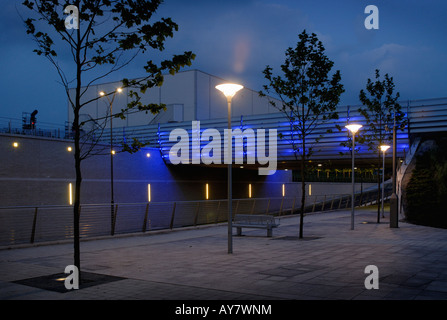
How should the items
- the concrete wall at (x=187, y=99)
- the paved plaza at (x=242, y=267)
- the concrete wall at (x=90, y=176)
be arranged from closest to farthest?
the paved plaza at (x=242, y=267), the concrete wall at (x=90, y=176), the concrete wall at (x=187, y=99)

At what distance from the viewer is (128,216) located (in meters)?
33.0

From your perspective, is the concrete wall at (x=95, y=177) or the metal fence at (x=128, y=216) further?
the concrete wall at (x=95, y=177)

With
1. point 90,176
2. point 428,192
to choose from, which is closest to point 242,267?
point 428,192

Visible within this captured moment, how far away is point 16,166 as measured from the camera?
1085 inches

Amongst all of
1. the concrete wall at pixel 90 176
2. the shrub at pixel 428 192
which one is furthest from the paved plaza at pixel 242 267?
the concrete wall at pixel 90 176

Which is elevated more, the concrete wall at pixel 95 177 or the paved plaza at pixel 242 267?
the concrete wall at pixel 95 177

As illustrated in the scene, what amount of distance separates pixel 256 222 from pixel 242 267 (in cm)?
771

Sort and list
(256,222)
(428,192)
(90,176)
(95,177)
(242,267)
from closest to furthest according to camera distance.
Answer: (242,267), (256,222), (428,192), (90,176), (95,177)

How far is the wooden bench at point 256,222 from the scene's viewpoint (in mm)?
16109

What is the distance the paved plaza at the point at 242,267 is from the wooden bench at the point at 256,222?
0.44m

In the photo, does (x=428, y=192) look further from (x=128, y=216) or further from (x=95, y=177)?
(x=95, y=177)

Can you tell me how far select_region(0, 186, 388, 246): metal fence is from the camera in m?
18.3

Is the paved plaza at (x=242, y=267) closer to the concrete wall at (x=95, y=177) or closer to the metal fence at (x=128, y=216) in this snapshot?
the metal fence at (x=128, y=216)

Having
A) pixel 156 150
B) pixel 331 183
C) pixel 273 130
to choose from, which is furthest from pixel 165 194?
pixel 331 183
